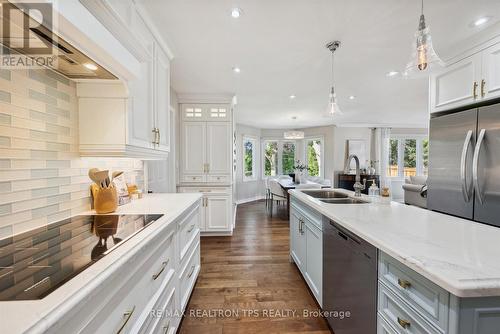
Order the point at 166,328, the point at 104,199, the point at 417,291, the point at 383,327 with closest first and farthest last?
the point at 417,291, the point at 383,327, the point at 166,328, the point at 104,199

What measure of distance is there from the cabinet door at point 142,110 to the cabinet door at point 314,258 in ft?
5.17

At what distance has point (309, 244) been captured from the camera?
201cm

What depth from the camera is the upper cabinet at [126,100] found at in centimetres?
124

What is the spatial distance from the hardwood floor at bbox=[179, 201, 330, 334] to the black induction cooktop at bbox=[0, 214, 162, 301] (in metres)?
1.12

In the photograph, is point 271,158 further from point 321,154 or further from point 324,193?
point 324,193

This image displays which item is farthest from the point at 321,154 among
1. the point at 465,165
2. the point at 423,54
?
the point at 423,54

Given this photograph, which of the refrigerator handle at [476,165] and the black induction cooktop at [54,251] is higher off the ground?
the refrigerator handle at [476,165]

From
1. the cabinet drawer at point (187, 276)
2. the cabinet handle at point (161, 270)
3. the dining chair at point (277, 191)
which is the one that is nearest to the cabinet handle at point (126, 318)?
the cabinet handle at point (161, 270)

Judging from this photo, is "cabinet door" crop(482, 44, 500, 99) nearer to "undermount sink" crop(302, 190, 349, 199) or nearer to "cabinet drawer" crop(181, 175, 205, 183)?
"undermount sink" crop(302, 190, 349, 199)

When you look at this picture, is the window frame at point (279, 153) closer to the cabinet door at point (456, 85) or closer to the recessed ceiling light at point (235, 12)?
the cabinet door at point (456, 85)

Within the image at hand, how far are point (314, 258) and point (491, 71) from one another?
2136mm

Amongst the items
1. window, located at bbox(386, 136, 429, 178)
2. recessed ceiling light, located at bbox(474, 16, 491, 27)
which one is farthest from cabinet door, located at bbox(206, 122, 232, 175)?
window, located at bbox(386, 136, 429, 178)

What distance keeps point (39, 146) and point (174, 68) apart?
1.96 meters

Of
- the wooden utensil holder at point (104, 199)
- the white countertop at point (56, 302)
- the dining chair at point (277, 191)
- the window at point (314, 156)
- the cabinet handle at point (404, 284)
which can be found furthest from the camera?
the window at point (314, 156)
